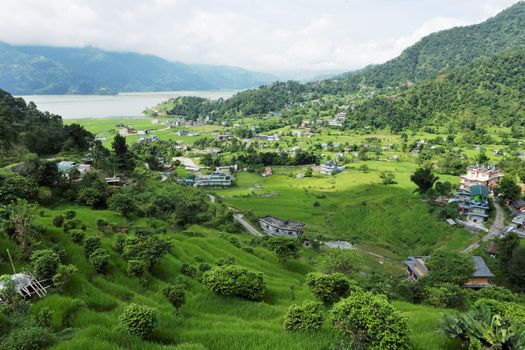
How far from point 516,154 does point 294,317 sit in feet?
293

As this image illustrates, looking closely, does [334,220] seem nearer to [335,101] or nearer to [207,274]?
[207,274]

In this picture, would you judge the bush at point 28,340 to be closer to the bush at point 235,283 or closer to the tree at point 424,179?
the bush at point 235,283

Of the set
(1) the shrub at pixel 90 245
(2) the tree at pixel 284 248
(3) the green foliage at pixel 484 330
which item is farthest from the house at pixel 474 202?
(1) the shrub at pixel 90 245

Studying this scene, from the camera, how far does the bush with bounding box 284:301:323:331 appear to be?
1421 cm

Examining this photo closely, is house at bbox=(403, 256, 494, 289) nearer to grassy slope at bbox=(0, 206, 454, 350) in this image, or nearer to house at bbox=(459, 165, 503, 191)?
grassy slope at bbox=(0, 206, 454, 350)

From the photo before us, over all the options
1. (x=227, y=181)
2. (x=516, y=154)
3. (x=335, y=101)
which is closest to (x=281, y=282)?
(x=227, y=181)

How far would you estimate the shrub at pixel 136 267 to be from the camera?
20.2 meters

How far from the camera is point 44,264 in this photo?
1638 centimetres

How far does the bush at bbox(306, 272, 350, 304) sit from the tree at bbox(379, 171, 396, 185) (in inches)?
2145

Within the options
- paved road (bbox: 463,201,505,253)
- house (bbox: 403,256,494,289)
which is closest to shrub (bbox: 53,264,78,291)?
house (bbox: 403,256,494,289)

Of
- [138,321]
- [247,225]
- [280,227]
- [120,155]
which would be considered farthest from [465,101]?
[138,321]

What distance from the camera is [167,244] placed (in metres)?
24.8

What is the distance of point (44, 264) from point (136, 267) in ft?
16.1

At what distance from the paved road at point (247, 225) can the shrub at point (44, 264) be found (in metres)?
30.8
